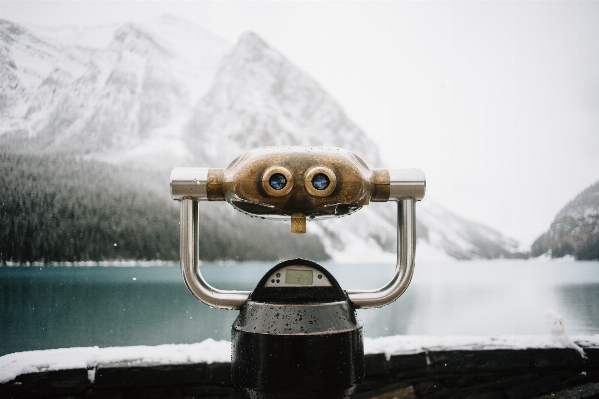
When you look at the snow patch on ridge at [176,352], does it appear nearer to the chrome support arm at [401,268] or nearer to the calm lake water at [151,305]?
the calm lake water at [151,305]

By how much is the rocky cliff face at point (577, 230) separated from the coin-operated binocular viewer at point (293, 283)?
3222 mm

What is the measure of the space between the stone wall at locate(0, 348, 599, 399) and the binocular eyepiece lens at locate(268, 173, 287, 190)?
4.82 ft

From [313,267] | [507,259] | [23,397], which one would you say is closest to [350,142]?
[507,259]

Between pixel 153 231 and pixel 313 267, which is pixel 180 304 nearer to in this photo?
pixel 153 231

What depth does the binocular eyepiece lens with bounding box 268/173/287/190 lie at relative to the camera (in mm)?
568

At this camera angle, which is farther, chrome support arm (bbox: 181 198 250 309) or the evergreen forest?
the evergreen forest

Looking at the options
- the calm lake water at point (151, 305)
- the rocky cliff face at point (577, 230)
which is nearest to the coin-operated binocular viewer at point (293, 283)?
the calm lake water at point (151, 305)

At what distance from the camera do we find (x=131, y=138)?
13.6 feet

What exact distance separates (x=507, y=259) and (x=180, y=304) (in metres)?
3.11

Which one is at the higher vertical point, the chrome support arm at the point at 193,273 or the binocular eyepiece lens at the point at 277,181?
the binocular eyepiece lens at the point at 277,181

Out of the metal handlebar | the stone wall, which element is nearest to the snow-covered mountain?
the metal handlebar

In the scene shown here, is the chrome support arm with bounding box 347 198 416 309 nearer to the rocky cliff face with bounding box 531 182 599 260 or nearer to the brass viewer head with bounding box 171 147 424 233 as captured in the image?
the brass viewer head with bounding box 171 147 424 233

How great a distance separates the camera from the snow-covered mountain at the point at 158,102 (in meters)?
2.75

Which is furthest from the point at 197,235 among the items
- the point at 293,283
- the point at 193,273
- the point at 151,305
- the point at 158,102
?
A: the point at 158,102
